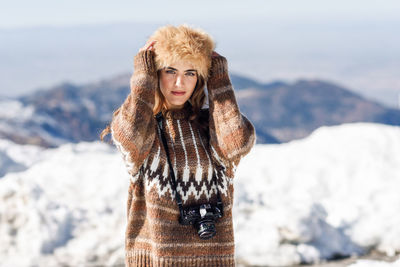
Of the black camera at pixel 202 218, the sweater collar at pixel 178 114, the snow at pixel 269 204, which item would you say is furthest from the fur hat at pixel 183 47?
the snow at pixel 269 204

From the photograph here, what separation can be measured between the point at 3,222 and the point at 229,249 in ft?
10.5

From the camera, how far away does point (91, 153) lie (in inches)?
277

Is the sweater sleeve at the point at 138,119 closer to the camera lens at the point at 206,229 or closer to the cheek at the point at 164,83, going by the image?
the cheek at the point at 164,83

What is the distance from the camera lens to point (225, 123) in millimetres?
2615

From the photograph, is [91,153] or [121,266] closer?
[121,266]

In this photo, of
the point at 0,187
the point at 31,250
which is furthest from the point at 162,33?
the point at 0,187

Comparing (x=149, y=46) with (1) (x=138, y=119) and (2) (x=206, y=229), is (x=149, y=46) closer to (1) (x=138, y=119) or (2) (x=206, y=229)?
(1) (x=138, y=119)

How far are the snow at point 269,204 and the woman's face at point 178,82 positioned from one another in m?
2.30

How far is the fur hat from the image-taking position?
2572 mm

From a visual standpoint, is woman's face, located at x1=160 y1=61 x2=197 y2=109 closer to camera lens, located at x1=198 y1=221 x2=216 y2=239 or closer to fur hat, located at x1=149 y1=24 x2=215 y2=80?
fur hat, located at x1=149 y1=24 x2=215 y2=80

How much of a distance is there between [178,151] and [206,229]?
1.30ft

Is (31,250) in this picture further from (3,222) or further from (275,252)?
(275,252)

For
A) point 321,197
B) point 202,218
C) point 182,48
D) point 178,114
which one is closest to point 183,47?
point 182,48

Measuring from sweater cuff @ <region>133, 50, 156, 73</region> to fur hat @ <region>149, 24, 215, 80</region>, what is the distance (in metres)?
0.03
